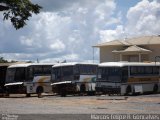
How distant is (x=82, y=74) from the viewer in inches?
1582

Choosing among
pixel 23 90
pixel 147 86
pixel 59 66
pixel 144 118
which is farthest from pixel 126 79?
pixel 144 118

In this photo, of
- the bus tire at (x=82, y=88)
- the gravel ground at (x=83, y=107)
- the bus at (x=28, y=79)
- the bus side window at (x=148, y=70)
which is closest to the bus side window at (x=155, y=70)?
the bus side window at (x=148, y=70)

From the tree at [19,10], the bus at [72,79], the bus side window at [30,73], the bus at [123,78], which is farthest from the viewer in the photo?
the bus side window at [30,73]

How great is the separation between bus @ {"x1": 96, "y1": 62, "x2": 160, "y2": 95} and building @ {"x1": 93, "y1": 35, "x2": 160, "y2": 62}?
54.7 feet

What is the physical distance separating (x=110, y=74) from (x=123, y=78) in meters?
1.14

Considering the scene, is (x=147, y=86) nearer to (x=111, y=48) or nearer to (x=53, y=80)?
(x=53, y=80)

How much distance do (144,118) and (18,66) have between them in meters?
24.9

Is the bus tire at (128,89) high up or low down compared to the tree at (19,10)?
down

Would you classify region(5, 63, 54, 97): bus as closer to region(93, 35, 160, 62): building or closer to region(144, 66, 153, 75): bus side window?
region(144, 66, 153, 75): bus side window

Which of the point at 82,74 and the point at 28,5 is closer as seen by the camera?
the point at 28,5

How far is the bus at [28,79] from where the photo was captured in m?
40.3

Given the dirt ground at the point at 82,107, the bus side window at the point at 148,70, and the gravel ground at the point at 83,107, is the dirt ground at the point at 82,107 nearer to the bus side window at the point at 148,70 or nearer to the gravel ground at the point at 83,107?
the gravel ground at the point at 83,107

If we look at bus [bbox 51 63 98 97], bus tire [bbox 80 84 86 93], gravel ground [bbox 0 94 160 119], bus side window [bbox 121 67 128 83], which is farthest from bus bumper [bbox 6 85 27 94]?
gravel ground [bbox 0 94 160 119]

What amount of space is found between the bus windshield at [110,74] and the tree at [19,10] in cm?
2177
